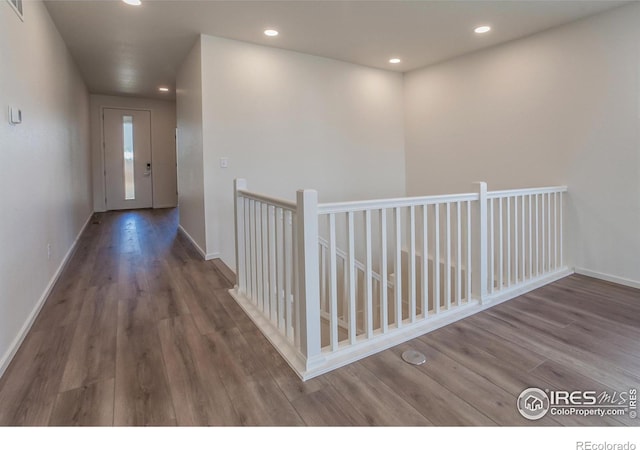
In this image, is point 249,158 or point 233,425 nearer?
point 233,425

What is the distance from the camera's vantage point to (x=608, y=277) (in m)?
3.25

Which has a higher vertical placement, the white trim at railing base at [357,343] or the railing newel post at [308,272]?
the railing newel post at [308,272]

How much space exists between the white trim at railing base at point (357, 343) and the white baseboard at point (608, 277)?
3.06ft

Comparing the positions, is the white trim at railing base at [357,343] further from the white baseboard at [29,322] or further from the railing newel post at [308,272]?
the white baseboard at [29,322]

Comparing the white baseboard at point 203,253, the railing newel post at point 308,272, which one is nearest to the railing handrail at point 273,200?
the railing newel post at point 308,272

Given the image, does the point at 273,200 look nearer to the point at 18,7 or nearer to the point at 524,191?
the point at 18,7

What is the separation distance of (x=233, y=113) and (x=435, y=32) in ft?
7.32

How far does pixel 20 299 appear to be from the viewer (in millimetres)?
2172

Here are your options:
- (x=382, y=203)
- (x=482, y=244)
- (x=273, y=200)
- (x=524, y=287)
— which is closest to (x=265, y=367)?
(x=273, y=200)

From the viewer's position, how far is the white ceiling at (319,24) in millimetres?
3039

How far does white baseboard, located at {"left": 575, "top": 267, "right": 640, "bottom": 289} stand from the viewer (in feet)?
10.1
